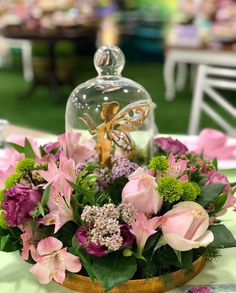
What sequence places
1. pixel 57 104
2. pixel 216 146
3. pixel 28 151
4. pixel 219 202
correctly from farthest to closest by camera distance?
pixel 57 104 → pixel 216 146 → pixel 28 151 → pixel 219 202

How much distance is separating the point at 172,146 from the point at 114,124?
12cm

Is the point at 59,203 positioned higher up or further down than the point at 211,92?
higher up

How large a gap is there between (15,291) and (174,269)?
0.23 m

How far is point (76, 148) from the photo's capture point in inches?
36.0

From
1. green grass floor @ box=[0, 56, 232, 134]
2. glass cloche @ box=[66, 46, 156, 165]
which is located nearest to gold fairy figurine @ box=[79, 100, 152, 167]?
glass cloche @ box=[66, 46, 156, 165]

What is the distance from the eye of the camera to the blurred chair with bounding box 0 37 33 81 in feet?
18.7

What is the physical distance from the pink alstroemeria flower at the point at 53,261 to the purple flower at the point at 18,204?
0.04m

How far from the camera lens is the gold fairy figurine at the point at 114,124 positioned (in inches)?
34.7

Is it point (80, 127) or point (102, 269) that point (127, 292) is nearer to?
point (102, 269)

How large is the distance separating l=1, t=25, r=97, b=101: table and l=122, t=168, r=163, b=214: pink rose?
4005 mm

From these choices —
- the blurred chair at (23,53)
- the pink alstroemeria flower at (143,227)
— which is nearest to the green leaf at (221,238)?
the pink alstroemeria flower at (143,227)

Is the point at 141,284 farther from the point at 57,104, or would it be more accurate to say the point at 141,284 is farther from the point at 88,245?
the point at 57,104

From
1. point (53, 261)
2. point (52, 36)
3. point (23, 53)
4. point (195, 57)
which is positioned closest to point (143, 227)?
point (53, 261)

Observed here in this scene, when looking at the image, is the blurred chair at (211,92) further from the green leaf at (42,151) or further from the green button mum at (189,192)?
the green button mum at (189,192)
